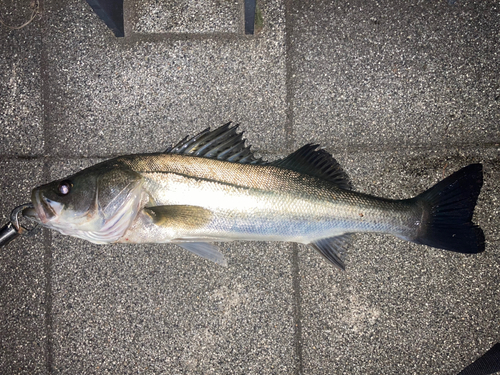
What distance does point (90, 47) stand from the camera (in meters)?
2.79

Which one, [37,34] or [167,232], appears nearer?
[167,232]

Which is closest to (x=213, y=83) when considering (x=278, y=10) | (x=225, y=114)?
(x=225, y=114)

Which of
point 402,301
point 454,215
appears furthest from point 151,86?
point 402,301

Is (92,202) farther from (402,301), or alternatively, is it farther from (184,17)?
(402,301)

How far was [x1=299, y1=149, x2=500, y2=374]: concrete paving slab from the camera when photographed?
2641 mm

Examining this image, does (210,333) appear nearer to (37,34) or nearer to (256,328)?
(256,328)

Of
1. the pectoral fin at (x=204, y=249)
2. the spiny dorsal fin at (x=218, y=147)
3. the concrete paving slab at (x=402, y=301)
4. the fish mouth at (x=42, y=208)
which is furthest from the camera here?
the concrete paving slab at (x=402, y=301)

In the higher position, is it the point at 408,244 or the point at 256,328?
the point at 408,244

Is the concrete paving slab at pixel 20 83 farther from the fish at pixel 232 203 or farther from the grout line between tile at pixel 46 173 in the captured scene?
the fish at pixel 232 203

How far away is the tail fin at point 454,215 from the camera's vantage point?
2.28 metres

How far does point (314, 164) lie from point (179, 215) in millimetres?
1021

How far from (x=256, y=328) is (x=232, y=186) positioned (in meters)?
1.29

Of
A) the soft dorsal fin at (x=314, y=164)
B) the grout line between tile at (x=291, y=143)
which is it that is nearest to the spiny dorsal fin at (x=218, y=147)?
the soft dorsal fin at (x=314, y=164)

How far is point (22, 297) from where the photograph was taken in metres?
2.72
